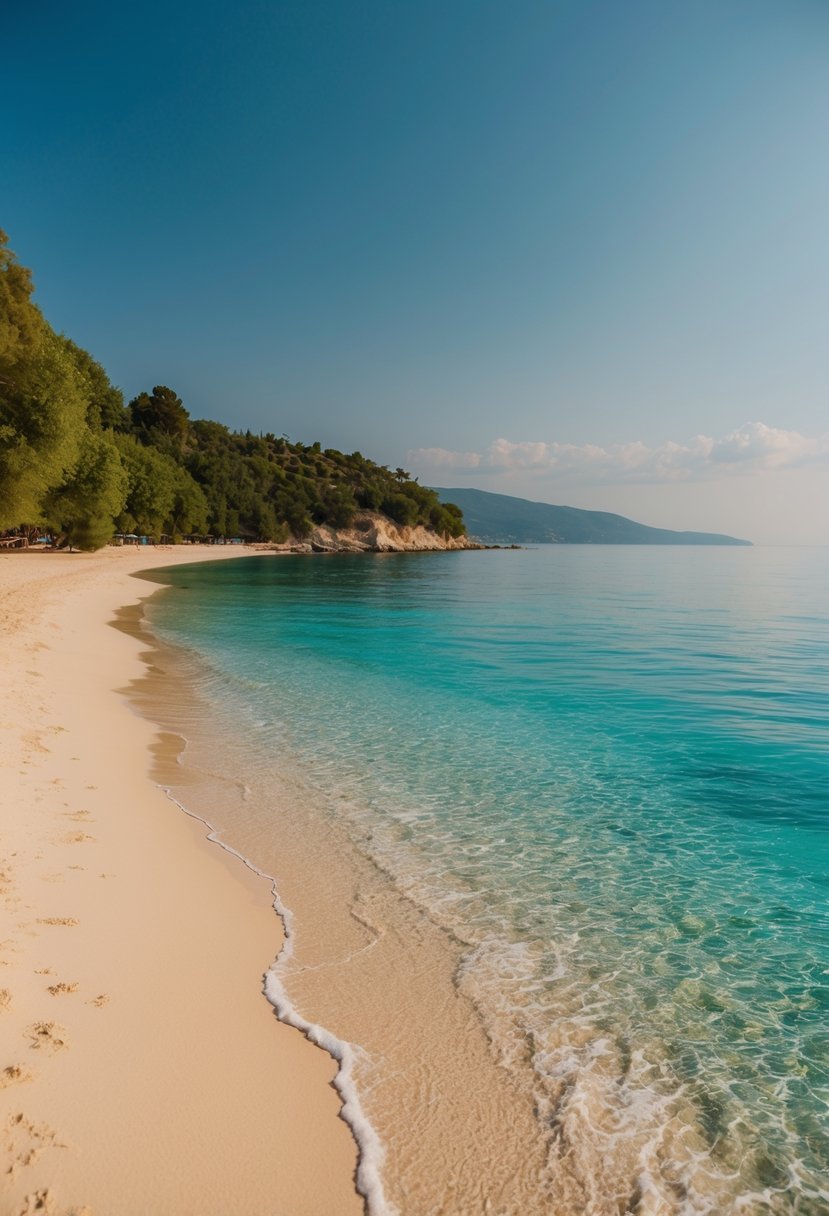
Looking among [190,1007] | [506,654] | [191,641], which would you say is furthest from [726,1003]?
[191,641]

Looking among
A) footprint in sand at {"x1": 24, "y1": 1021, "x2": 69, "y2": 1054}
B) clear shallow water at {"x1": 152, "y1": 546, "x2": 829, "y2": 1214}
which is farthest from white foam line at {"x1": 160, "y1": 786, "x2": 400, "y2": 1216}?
footprint in sand at {"x1": 24, "y1": 1021, "x2": 69, "y2": 1054}

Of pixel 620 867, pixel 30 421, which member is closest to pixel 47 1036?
pixel 620 867

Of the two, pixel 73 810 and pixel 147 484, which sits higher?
pixel 147 484

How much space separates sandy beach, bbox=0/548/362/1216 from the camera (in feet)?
11.6

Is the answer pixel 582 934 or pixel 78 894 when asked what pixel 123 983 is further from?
pixel 582 934

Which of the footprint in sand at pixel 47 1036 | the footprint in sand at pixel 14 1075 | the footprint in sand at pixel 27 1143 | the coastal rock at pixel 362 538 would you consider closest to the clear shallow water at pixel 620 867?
the footprint in sand at pixel 27 1143

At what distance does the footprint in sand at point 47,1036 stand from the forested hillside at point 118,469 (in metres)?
46.4

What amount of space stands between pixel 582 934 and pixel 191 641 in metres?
Answer: 22.4

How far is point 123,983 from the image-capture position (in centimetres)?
518

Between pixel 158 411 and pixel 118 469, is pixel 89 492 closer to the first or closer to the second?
pixel 118 469

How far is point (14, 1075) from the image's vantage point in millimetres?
3979

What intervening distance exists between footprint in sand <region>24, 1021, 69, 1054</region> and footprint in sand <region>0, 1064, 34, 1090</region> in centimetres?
22

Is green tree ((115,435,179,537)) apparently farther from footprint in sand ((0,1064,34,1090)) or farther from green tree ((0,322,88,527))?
footprint in sand ((0,1064,34,1090))

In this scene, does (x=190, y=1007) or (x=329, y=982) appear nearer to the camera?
(x=190, y=1007)
